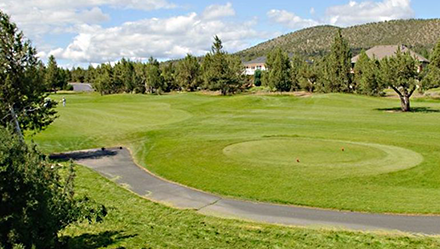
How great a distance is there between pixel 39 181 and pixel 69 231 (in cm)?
463

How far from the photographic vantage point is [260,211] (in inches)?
606

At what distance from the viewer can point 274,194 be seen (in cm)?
1709

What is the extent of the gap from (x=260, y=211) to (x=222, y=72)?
78.8m

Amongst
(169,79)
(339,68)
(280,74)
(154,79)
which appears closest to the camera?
(339,68)

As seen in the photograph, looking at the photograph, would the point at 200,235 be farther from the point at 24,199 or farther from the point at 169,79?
the point at 169,79

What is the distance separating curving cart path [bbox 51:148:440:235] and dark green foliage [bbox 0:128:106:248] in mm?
7775

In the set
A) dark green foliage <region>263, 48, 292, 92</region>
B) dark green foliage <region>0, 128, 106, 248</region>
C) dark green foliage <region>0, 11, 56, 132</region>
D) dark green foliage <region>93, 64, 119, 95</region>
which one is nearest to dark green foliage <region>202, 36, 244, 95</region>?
dark green foliage <region>263, 48, 292, 92</region>

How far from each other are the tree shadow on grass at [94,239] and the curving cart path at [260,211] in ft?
14.7

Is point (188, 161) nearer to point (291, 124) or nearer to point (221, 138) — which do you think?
point (221, 138)

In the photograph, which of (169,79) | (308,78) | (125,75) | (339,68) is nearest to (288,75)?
(308,78)

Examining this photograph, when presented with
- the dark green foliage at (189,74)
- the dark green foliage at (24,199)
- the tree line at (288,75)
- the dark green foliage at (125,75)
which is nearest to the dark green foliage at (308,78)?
the tree line at (288,75)

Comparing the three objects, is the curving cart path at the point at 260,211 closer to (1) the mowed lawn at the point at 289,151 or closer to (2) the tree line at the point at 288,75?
(1) the mowed lawn at the point at 289,151

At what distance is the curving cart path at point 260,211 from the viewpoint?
532 inches

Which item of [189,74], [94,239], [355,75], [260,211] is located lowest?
[260,211]
